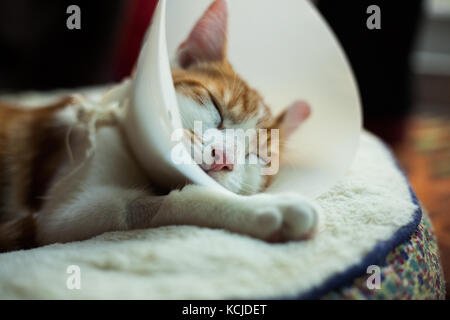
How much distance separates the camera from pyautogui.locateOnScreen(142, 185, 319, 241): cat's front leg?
0.78 m

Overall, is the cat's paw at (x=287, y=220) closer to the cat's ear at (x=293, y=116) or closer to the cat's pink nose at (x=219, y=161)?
the cat's pink nose at (x=219, y=161)

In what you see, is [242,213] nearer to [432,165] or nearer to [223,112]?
[223,112]

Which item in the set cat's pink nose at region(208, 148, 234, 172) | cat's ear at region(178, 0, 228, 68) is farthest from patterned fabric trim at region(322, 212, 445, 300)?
cat's ear at region(178, 0, 228, 68)

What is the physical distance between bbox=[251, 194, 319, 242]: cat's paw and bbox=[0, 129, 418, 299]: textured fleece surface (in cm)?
2

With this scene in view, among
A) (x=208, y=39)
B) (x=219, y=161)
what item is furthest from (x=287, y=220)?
(x=208, y=39)

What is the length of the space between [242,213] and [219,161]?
14 cm

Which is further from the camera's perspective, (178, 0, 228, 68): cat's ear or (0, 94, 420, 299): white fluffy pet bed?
(178, 0, 228, 68): cat's ear

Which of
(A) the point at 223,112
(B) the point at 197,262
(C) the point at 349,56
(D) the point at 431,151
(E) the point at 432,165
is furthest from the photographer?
(C) the point at 349,56

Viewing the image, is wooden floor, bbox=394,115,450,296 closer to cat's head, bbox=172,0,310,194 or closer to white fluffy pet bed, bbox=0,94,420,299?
white fluffy pet bed, bbox=0,94,420,299

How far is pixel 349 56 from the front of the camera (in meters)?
2.82

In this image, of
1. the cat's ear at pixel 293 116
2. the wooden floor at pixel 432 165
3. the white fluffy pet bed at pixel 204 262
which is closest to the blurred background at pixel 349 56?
the wooden floor at pixel 432 165

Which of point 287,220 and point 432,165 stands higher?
point 287,220

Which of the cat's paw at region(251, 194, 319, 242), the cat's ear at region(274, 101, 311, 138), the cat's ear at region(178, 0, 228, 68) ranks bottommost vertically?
the cat's paw at region(251, 194, 319, 242)

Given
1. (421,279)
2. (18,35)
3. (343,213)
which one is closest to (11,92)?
(18,35)
